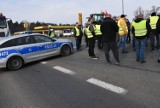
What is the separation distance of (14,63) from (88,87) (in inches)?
204

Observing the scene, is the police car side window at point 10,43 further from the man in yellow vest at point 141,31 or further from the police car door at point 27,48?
the man in yellow vest at point 141,31

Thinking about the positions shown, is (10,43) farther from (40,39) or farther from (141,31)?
(141,31)

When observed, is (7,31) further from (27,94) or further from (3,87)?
(27,94)

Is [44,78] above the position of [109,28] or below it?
below

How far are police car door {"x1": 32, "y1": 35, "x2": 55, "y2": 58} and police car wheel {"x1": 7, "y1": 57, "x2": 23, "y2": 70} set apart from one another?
1.25m

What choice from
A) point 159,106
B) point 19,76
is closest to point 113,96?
point 159,106

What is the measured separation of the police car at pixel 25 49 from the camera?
10.6 metres

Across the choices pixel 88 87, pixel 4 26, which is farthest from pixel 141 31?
pixel 4 26

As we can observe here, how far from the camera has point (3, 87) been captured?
763cm

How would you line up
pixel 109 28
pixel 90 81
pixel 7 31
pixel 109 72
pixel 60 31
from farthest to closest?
pixel 60 31 < pixel 7 31 < pixel 109 28 < pixel 109 72 < pixel 90 81

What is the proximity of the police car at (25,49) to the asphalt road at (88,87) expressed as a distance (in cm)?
115

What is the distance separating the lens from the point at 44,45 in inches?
471

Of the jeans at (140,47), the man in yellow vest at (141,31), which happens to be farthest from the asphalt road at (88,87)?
the man in yellow vest at (141,31)

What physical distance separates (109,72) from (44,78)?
218 cm
